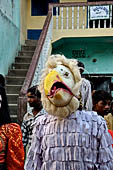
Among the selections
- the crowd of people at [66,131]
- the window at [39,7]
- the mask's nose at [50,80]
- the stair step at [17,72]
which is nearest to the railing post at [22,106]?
the stair step at [17,72]

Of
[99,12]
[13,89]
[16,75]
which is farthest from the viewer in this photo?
[99,12]

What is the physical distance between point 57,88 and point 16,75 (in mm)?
7540

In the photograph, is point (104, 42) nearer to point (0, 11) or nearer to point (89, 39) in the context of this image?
point (89, 39)

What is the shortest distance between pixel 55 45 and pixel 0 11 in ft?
10.4

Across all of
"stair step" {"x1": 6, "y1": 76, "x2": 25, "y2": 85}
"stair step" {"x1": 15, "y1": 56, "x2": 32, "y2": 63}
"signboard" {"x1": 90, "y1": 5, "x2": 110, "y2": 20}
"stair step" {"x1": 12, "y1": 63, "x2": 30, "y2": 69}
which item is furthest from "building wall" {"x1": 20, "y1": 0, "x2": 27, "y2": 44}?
"stair step" {"x1": 6, "y1": 76, "x2": 25, "y2": 85}

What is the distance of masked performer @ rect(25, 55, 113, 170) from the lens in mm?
2445

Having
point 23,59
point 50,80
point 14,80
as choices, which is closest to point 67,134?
point 50,80

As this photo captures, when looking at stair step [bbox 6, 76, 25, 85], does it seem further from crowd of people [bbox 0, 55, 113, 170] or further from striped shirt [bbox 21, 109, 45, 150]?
crowd of people [bbox 0, 55, 113, 170]

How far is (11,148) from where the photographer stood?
3.04 meters

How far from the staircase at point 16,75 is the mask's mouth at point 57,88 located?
5.13 metres

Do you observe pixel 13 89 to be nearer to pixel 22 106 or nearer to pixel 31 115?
pixel 22 106

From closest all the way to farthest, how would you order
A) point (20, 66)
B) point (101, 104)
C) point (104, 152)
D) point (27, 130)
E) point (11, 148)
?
point (104, 152)
point (11, 148)
point (101, 104)
point (27, 130)
point (20, 66)

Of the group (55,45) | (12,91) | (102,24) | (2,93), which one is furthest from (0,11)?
(2,93)

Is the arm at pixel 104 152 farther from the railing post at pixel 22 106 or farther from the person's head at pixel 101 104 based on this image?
the railing post at pixel 22 106
